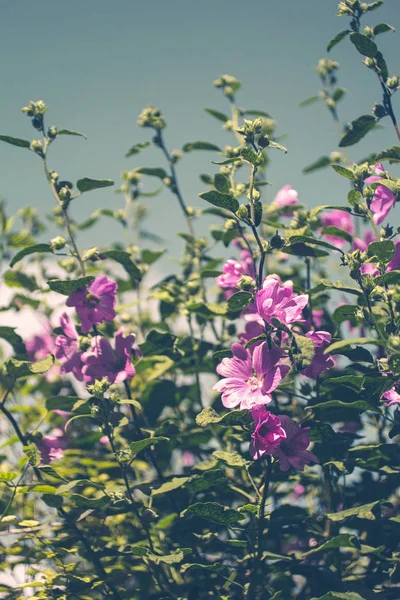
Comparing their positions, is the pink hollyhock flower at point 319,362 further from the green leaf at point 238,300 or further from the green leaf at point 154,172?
the green leaf at point 154,172

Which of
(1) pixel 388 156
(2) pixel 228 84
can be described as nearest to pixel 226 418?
(1) pixel 388 156

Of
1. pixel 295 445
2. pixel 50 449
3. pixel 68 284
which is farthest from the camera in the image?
pixel 50 449

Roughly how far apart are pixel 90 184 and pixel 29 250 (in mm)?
332

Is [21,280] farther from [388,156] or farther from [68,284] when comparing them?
[388,156]

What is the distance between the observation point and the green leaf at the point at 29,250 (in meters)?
2.21

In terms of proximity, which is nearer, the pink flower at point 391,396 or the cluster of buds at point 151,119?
the pink flower at point 391,396

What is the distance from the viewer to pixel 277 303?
1972 millimetres

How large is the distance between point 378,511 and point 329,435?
0.38 metres

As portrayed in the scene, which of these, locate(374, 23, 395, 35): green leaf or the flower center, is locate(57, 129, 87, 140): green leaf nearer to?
the flower center

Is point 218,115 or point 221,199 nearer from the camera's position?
point 221,199

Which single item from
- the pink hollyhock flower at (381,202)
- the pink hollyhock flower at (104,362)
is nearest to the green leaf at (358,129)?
the pink hollyhock flower at (381,202)

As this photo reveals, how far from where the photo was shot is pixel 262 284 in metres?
2.02

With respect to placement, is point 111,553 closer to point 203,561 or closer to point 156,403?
point 203,561

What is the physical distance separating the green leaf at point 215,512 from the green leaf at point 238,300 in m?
0.60
